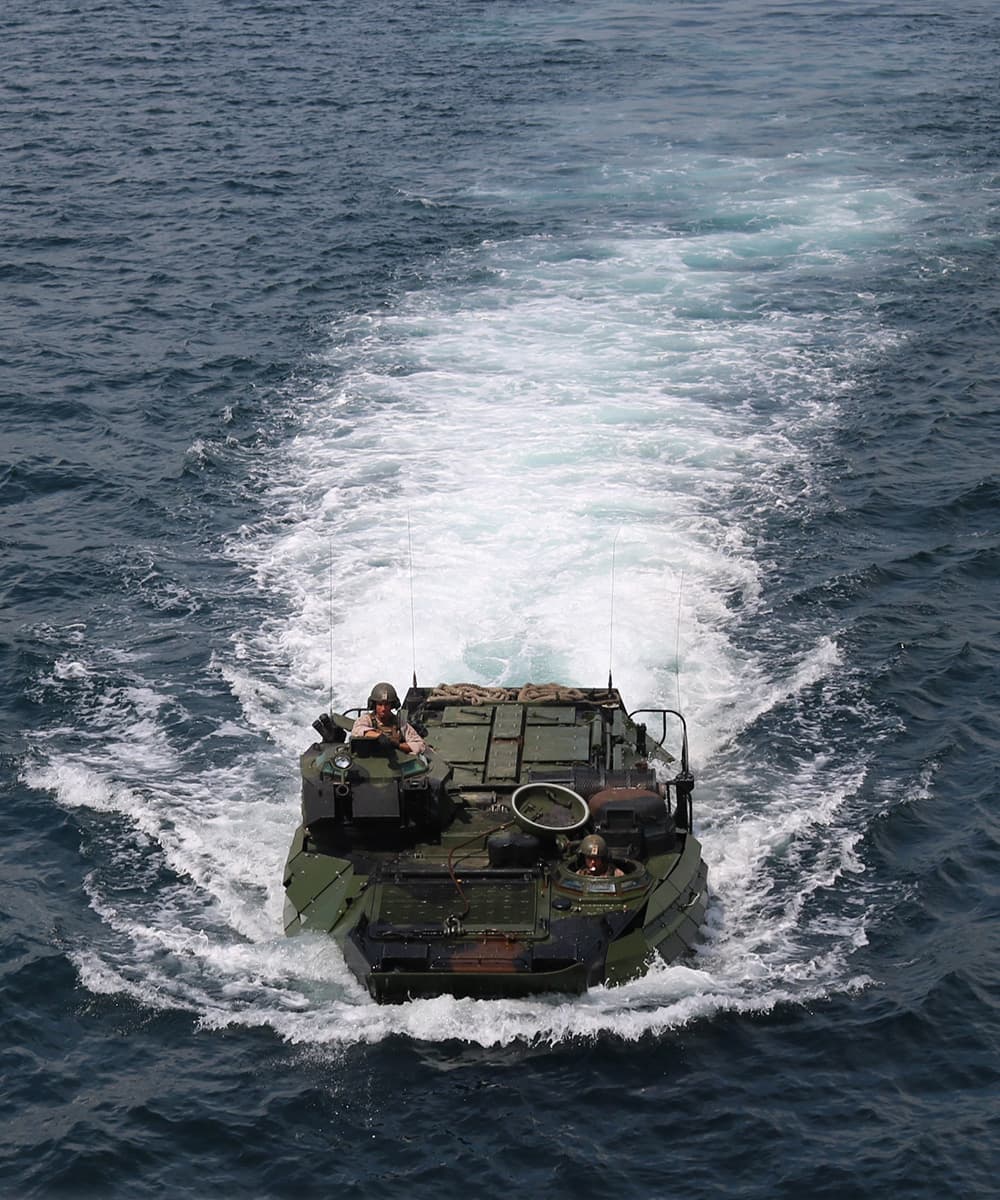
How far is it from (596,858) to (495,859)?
1582mm

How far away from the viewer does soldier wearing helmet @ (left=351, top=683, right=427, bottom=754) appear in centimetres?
2902

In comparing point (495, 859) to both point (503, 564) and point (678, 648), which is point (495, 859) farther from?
point (503, 564)

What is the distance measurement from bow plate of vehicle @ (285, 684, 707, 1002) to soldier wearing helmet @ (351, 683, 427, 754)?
136 mm

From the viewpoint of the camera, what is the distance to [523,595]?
127 ft

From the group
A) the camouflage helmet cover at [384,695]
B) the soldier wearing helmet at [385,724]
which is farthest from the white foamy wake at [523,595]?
the camouflage helmet cover at [384,695]

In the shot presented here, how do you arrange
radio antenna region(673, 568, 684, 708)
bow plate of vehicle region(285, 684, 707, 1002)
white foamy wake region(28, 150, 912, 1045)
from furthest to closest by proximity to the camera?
radio antenna region(673, 568, 684, 708) < white foamy wake region(28, 150, 912, 1045) < bow plate of vehicle region(285, 684, 707, 1002)

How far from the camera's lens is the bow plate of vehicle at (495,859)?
1024 inches

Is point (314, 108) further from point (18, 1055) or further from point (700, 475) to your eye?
point (18, 1055)

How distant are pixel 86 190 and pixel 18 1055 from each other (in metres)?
43.3

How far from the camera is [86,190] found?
63.9 metres

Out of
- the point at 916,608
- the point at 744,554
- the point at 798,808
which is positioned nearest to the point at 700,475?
the point at 744,554

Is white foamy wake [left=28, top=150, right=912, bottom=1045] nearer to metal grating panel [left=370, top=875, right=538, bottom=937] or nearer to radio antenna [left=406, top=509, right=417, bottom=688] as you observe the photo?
radio antenna [left=406, top=509, right=417, bottom=688]

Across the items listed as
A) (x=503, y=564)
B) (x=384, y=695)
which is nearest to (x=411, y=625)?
(x=503, y=564)

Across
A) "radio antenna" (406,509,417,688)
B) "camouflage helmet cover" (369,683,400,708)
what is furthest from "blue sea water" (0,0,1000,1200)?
"camouflage helmet cover" (369,683,400,708)
